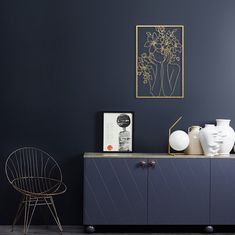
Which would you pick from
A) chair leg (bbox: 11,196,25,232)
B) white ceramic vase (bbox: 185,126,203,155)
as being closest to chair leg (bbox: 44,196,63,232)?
chair leg (bbox: 11,196,25,232)

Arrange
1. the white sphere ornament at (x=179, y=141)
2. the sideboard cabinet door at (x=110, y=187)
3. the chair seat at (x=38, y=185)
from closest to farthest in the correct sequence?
the sideboard cabinet door at (x=110, y=187) → the white sphere ornament at (x=179, y=141) → the chair seat at (x=38, y=185)

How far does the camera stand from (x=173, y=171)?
14.8ft

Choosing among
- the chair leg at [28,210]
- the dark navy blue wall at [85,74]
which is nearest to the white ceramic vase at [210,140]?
the dark navy blue wall at [85,74]

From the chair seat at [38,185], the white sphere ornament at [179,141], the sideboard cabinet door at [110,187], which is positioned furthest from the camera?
the chair seat at [38,185]

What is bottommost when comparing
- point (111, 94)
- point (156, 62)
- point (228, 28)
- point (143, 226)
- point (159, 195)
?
point (143, 226)

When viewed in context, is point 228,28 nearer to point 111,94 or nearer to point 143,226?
point 111,94

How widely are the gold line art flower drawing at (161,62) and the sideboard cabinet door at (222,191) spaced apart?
88cm

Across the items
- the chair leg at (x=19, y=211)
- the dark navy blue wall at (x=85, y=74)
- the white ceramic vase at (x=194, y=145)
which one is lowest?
the chair leg at (x=19, y=211)

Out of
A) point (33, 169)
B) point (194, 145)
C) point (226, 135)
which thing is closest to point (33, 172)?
point (33, 169)

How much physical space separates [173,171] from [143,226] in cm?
66

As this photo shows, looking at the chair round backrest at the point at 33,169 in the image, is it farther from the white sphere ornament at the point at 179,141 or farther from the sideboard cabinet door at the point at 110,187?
the white sphere ornament at the point at 179,141

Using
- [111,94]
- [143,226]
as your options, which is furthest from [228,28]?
[143,226]

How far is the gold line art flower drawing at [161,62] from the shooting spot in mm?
4875

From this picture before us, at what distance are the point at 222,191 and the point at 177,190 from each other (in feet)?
1.38
